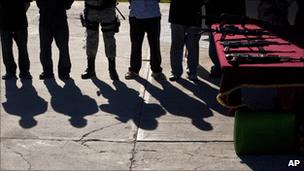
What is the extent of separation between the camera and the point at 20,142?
5676 mm

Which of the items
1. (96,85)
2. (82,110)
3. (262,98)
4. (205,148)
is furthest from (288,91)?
(96,85)

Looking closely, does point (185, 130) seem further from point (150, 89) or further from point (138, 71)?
point (138, 71)

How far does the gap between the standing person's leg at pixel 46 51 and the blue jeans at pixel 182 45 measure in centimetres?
172

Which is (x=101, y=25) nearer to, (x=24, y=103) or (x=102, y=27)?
(x=102, y=27)

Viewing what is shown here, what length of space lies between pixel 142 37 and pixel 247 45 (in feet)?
8.10

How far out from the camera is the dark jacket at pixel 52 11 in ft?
25.3

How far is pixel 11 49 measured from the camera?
26.2 feet

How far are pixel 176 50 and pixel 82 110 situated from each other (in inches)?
70.8

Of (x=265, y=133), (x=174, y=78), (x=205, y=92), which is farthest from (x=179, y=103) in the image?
(x=265, y=133)

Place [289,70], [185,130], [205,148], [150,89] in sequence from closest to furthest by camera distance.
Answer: [289,70], [205,148], [185,130], [150,89]

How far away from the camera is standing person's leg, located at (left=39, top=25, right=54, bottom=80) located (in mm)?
7887

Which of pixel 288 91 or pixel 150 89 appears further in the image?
pixel 150 89

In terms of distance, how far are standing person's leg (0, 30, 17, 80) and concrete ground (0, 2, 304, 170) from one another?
0.22 metres

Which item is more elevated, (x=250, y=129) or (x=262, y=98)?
(x=250, y=129)
